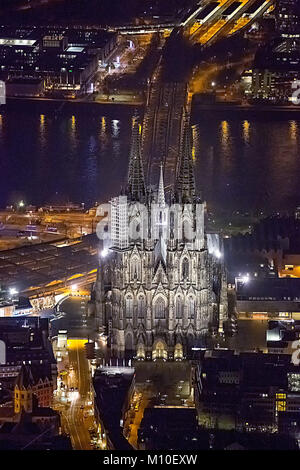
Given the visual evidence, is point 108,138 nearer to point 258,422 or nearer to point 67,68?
point 67,68

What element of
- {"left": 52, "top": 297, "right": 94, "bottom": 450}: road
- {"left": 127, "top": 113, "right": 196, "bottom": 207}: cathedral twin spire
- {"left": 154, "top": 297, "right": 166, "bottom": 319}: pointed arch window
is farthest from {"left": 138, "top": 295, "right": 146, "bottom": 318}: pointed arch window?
{"left": 127, "top": 113, "right": 196, "bottom": 207}: cathedral twin spire

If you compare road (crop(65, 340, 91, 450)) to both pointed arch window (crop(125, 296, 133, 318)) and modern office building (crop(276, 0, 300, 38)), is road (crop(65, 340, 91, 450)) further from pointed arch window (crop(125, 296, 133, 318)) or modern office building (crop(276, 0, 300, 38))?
modern office building (crop(276, 0, 300, 38))

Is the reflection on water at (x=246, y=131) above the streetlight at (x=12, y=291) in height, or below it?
above

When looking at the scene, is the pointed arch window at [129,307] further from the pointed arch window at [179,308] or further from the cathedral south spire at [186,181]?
the cathedral south spire at [186,181]

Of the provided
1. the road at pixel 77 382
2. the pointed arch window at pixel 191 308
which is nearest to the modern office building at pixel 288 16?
the road at pixel 77 382
